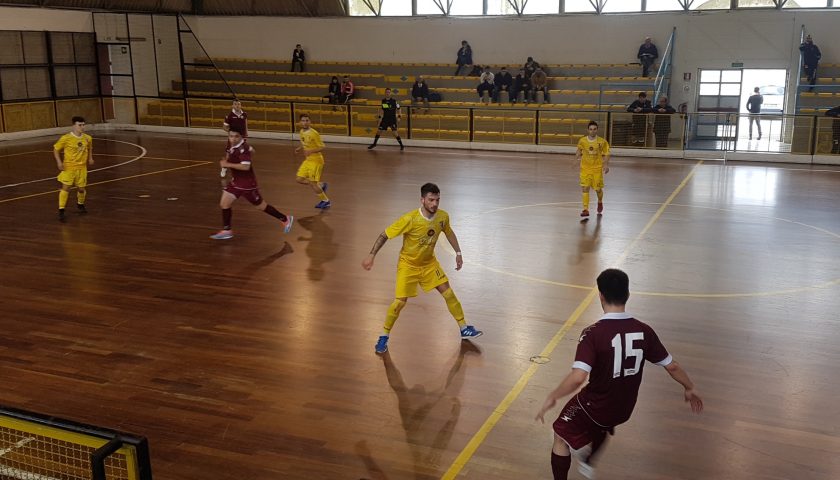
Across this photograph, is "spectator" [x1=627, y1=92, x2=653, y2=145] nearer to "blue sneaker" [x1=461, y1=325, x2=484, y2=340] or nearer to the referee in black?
the referee in black

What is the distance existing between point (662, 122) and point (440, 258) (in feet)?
46.9

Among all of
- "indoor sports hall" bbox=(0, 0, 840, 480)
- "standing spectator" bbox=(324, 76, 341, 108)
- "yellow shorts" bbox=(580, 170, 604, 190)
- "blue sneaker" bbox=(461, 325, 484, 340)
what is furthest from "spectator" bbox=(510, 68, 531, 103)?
"blue sneaker" bbox=(461, 325, 484, 340)

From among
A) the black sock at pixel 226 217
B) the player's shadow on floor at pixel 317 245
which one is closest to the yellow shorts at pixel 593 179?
the player's shadow on floor at pixel 317 245

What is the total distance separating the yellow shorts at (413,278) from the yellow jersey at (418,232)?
6 cm

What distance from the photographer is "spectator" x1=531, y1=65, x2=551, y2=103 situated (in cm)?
2731

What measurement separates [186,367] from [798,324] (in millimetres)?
6624

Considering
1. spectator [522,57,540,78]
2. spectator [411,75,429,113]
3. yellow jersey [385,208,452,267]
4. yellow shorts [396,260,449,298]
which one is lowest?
yellow shorts [396,260,449,298]

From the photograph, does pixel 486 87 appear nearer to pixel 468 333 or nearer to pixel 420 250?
pixel 468 333

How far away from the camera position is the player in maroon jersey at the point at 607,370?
4430mm

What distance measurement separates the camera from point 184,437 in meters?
6.16

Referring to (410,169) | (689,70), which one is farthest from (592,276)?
(689,70)

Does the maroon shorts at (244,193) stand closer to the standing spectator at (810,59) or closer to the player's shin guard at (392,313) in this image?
the player's shin guard at (392,313)

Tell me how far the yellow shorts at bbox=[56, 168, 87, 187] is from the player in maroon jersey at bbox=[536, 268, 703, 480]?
41.0 ft

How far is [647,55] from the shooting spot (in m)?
26.8
